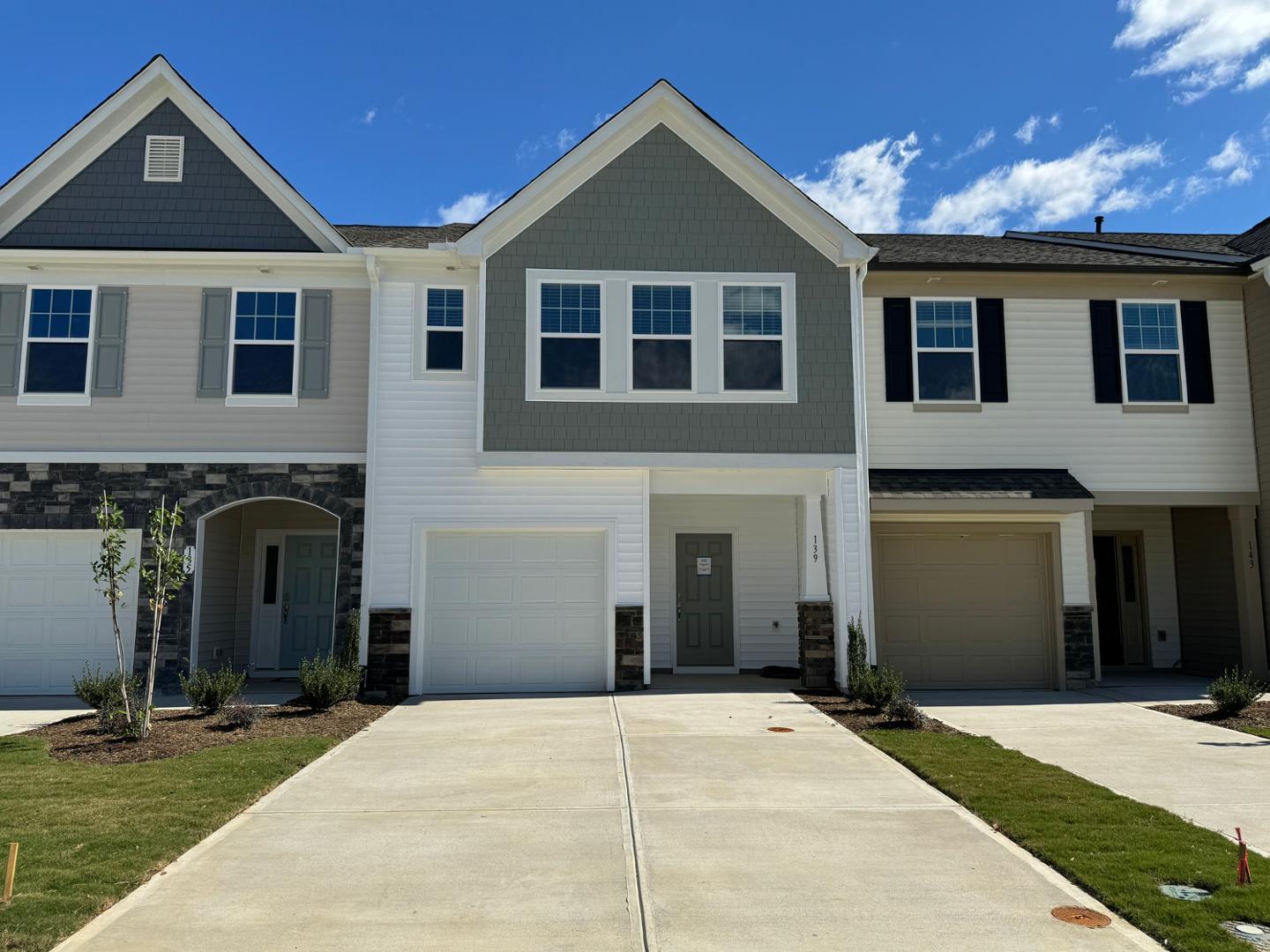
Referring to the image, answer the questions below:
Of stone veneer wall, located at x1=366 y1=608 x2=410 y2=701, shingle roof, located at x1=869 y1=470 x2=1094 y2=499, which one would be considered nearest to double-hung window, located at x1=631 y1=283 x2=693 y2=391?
shingle roof, located at x1=869 y1=470 x2=1094 y2=499

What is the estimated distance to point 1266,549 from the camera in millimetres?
14031

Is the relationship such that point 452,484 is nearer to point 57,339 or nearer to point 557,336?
point 557,336

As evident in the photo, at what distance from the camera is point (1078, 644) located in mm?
13719

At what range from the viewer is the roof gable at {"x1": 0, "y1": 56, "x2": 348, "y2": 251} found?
13.9 metres

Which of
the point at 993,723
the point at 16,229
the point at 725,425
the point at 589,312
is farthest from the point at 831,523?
the point at 16,229

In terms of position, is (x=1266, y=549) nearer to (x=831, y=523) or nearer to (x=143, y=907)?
(x=831, y=523)

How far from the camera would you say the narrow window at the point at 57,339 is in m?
13.5

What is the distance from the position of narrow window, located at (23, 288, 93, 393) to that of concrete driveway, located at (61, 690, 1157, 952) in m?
7.83

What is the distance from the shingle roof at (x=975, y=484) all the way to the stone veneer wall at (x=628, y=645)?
12.1 feet

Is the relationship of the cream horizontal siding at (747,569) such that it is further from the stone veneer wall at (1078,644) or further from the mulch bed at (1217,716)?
the mulch bed at (1217,716)

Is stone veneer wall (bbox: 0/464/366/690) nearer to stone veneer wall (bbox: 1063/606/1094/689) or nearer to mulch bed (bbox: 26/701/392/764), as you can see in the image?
mulch bed (bbox: 26/701/392/764)

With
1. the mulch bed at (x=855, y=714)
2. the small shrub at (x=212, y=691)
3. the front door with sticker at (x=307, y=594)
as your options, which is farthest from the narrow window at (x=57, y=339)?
the mulch bed at (x=855, y=714)

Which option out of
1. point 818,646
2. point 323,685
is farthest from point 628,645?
point 323,685

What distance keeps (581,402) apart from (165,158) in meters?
7.19
